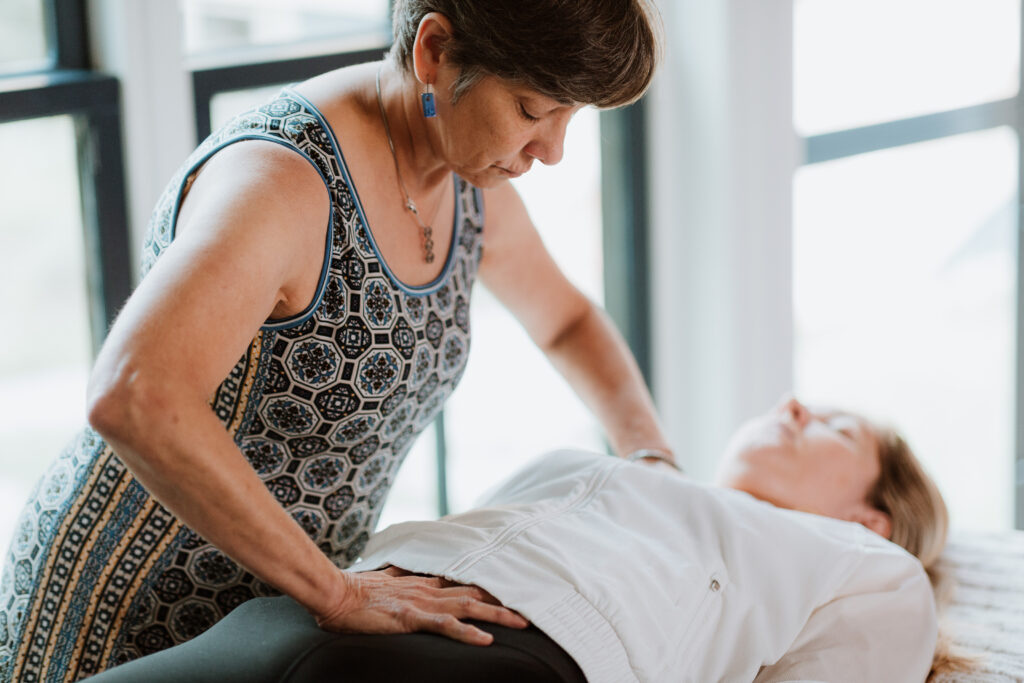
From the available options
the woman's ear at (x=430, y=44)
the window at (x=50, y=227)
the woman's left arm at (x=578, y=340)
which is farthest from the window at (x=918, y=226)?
the woman's ear at (x=430, y=44)

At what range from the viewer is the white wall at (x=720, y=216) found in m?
3.04

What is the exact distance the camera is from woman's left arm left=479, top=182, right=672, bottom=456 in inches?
71.7

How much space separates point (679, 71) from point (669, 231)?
0.46 m

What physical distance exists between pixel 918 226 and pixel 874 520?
2204 millimetres

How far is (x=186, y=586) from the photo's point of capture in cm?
145

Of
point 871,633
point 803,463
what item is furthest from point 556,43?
point 803,463

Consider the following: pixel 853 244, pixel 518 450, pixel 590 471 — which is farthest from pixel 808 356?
pixel 590 471

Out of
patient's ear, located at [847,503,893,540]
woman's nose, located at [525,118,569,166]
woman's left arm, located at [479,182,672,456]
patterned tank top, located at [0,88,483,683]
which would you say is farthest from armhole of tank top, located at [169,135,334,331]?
patient's ear, located at [847,503,893,540]

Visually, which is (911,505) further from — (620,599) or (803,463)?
(620,599)

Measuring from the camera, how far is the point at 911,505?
6.50 feet

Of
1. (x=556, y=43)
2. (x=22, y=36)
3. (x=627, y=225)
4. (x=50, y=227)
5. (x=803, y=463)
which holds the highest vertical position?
(x=22, y=36)

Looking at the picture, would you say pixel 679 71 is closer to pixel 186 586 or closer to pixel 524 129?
pixel 524 129

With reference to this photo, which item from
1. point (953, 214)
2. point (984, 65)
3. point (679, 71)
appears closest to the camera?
point (679, 71)

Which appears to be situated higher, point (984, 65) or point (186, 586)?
point (984, 65)
